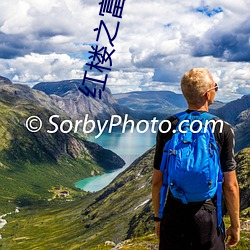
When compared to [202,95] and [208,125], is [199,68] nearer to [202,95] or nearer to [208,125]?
[202,95]

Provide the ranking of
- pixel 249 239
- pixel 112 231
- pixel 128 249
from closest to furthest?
1. pixel 249 239
2. pixel 128 249
3. pixel 112 231

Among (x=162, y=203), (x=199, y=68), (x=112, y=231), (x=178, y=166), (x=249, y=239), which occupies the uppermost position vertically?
(x=199, y=68)

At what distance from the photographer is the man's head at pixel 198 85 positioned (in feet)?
35.5

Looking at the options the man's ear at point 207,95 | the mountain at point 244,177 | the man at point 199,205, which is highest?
the mountain at point 244,177

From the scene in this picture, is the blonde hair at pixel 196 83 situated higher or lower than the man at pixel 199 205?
Answer: higher

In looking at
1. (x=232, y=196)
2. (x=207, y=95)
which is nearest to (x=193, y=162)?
(x=232, y=196)

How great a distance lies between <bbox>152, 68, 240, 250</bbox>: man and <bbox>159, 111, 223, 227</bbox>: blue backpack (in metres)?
0.33

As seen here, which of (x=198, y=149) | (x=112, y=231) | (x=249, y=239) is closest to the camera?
(x=198, y=149)

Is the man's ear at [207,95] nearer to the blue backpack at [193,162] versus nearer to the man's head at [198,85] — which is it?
the man's head at [198,85]

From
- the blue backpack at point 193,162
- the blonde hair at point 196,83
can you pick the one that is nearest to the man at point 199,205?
the blonde hair at point 196,83

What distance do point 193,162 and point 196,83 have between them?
2.32 m

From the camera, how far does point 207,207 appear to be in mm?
10508

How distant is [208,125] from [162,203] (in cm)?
272

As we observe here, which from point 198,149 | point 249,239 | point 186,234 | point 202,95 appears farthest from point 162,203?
point 249,239
